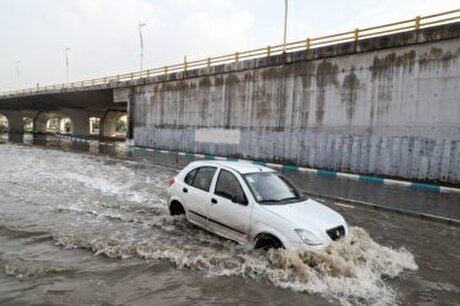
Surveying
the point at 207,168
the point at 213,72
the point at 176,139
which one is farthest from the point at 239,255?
the point at 176,139

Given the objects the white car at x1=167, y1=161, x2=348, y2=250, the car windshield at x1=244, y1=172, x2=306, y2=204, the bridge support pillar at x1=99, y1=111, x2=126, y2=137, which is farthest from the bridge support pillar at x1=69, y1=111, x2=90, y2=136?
the car windshield at x1=244, y1=172, x2=306, y2=204

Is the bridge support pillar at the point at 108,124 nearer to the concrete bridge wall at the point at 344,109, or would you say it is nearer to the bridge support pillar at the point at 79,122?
the bridge support pillar at the point at 79,122

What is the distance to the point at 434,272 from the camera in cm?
567

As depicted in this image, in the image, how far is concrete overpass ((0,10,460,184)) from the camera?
15406 mm

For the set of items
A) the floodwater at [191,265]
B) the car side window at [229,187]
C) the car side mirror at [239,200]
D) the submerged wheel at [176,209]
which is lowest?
the floodwater at [191,265]

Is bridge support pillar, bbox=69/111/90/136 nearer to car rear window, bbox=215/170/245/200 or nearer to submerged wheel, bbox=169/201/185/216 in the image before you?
submerged wheel, bbox=169/201/185/216

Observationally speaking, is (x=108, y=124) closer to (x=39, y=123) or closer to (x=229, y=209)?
(x=39, y=123)

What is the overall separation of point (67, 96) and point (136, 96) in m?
19.0

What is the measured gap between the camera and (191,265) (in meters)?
5.51

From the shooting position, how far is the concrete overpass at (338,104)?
15.4 meters

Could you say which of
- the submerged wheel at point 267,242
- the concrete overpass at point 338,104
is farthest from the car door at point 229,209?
the concrete overpass at point 338,104

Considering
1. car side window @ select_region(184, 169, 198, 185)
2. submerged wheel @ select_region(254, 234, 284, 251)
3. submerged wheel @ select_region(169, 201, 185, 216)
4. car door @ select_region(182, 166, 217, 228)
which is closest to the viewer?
submerged wheel @ select_region(254, 234, 284, 251)

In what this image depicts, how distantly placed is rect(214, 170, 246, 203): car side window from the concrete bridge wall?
39.9 feet

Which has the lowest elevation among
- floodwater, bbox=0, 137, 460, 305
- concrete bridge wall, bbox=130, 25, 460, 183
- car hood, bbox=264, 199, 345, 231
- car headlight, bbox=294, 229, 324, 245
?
floodwater, bbox=0, 137, 460, 305
